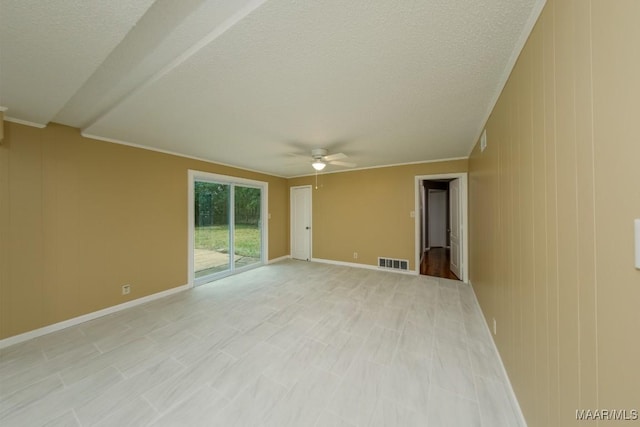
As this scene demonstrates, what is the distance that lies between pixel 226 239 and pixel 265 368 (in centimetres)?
317

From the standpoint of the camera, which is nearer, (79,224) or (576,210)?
(576,210)

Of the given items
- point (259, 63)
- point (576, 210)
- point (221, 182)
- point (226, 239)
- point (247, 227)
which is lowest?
point (226, 239)

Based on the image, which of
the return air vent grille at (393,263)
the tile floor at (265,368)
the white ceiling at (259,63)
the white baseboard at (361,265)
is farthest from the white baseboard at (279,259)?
the white ceiling at (259,63)

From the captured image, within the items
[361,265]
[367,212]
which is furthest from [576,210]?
[361,265]

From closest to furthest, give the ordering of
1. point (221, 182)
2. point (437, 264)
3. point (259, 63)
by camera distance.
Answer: point (259, 63)
point (221, 182)
point (437, 264)

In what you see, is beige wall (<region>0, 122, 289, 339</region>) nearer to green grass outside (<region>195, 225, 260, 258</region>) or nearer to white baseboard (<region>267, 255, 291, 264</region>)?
green grass outside (<region>195, 225, 260, 258</region>)

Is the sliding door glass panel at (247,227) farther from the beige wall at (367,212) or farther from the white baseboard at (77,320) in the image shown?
the white baseboard at (77,320)

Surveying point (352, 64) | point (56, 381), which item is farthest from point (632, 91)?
point (56, 381)

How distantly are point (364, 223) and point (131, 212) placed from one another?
4.22 meters

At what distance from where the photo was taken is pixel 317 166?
11.5 feet

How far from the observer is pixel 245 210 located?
16.4 ft

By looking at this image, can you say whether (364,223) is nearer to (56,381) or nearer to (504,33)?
(504,33)

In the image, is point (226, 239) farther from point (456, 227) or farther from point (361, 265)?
point (456, 227)

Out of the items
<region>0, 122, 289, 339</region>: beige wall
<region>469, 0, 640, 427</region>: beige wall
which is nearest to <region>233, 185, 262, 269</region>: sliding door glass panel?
<region>0, 122, 289, 339</region>: beige wall
